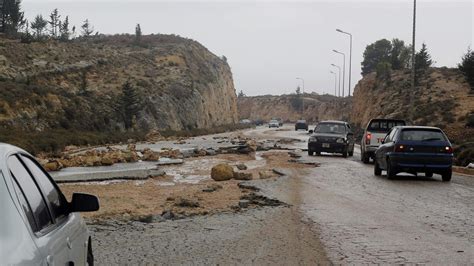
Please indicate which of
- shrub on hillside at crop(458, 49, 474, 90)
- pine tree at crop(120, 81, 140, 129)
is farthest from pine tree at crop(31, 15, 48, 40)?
shrub on hillside at crop(458, 49, 474, 90)

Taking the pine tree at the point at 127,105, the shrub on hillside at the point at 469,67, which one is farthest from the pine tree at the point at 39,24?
the shrub on hillside at the point at 469,67

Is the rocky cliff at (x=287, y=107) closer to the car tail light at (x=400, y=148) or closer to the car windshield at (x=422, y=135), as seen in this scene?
the car windshield at (x=422, y=135)

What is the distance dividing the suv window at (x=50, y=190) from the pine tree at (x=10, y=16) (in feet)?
253

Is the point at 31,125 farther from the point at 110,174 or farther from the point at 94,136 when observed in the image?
the point at 110,174

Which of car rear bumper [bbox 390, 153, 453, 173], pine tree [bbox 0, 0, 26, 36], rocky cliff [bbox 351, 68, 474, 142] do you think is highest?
pine tree [bbox 0, 0, 26, 36]

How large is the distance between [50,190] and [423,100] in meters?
55.3

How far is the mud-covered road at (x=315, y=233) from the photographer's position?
759 cm

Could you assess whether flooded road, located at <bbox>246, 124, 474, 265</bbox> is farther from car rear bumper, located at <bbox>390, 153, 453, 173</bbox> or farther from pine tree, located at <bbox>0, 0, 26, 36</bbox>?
pine tree, located at <bbox>0, 0, 26, 36</bbox>

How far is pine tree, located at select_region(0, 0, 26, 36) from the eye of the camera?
77.1 meters

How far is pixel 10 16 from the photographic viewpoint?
80188mm

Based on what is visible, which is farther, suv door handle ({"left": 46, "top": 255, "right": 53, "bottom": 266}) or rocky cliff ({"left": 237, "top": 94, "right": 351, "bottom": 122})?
rocky cliff ({"left": 237, "top": 94, "right": 351, "bottom": 122})

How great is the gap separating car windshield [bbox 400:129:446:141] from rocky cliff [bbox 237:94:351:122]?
433 feet

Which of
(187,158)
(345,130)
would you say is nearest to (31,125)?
(187,158)

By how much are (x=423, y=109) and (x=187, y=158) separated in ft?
96.0
